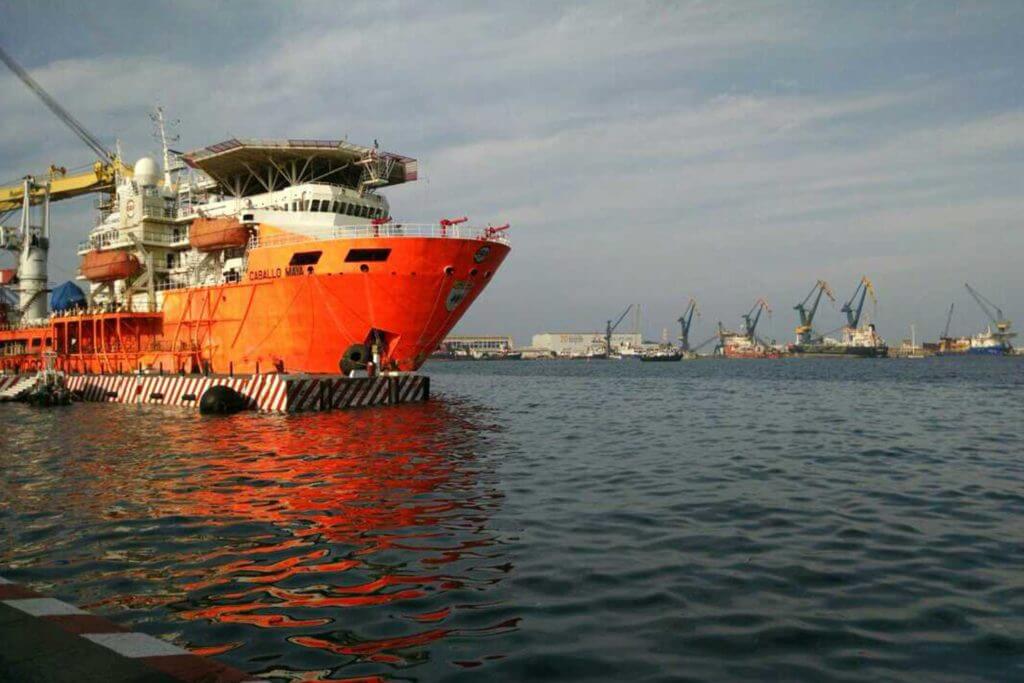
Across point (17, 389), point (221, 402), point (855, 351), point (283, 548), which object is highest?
point (855, 351)

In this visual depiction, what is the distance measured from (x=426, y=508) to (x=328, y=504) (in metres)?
1.79

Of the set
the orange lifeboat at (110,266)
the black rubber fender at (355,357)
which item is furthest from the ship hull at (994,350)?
the orange lifeboat at (110,266)

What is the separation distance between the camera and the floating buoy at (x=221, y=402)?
2802 centimetres

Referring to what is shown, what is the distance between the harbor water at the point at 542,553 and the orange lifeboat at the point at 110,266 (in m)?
27.2

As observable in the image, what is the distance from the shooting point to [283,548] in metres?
9.46

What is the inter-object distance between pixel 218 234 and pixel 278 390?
1362 centimetres

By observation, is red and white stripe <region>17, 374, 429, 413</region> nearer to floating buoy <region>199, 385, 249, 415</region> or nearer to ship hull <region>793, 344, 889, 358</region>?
floating buoy <region>199, 385, 249, 415</region>

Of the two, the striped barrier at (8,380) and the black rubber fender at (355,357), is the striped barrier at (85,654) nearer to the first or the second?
the black rubber fender at (355,357)

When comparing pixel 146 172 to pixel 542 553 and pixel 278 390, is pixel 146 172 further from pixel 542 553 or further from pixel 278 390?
pixel 542 553

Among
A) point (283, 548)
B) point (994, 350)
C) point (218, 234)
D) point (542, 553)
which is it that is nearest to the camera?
point (542, 553)

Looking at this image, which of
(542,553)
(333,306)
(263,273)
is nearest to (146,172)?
(263,273)

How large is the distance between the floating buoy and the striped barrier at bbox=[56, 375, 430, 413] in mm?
411

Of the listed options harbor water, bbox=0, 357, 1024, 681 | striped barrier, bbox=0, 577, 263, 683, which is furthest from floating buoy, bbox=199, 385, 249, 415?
striped barrier, bbox=0, 577, 263, 683

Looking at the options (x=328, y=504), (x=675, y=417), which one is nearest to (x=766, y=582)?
(x=328, y=504)
